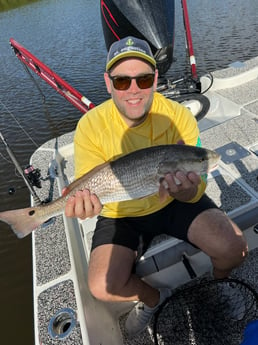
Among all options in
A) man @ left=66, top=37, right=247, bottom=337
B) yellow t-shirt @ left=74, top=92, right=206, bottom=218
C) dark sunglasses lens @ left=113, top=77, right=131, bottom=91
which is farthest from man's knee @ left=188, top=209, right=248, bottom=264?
dark sunglasses lens @ left=113, top=77, right=131, bottom=91

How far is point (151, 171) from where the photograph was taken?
2.55 m

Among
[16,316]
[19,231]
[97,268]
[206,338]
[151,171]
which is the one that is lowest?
[16,316]

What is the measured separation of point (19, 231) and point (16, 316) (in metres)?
2.38

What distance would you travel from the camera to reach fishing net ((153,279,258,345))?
8.74ft

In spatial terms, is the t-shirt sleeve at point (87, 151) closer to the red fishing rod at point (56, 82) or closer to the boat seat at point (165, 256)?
the boat seat at point (165, 256)

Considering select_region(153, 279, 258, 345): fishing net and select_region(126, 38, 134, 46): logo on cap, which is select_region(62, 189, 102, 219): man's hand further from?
select_region(126, 38, 134, 46): logo on cap

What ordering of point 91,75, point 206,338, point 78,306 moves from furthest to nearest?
point 91,75 < point 206,338 < point 78,306

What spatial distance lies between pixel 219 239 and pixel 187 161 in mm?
724

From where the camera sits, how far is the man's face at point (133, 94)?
2.58 metres

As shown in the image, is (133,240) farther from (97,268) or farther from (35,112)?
(35,112)

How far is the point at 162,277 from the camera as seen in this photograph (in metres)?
3.02

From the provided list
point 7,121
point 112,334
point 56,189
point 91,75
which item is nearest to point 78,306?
point 112,334

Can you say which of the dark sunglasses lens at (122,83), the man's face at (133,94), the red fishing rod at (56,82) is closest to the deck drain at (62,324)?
the man's face at (133,94)

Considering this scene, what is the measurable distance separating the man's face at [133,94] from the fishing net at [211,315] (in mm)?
1695
